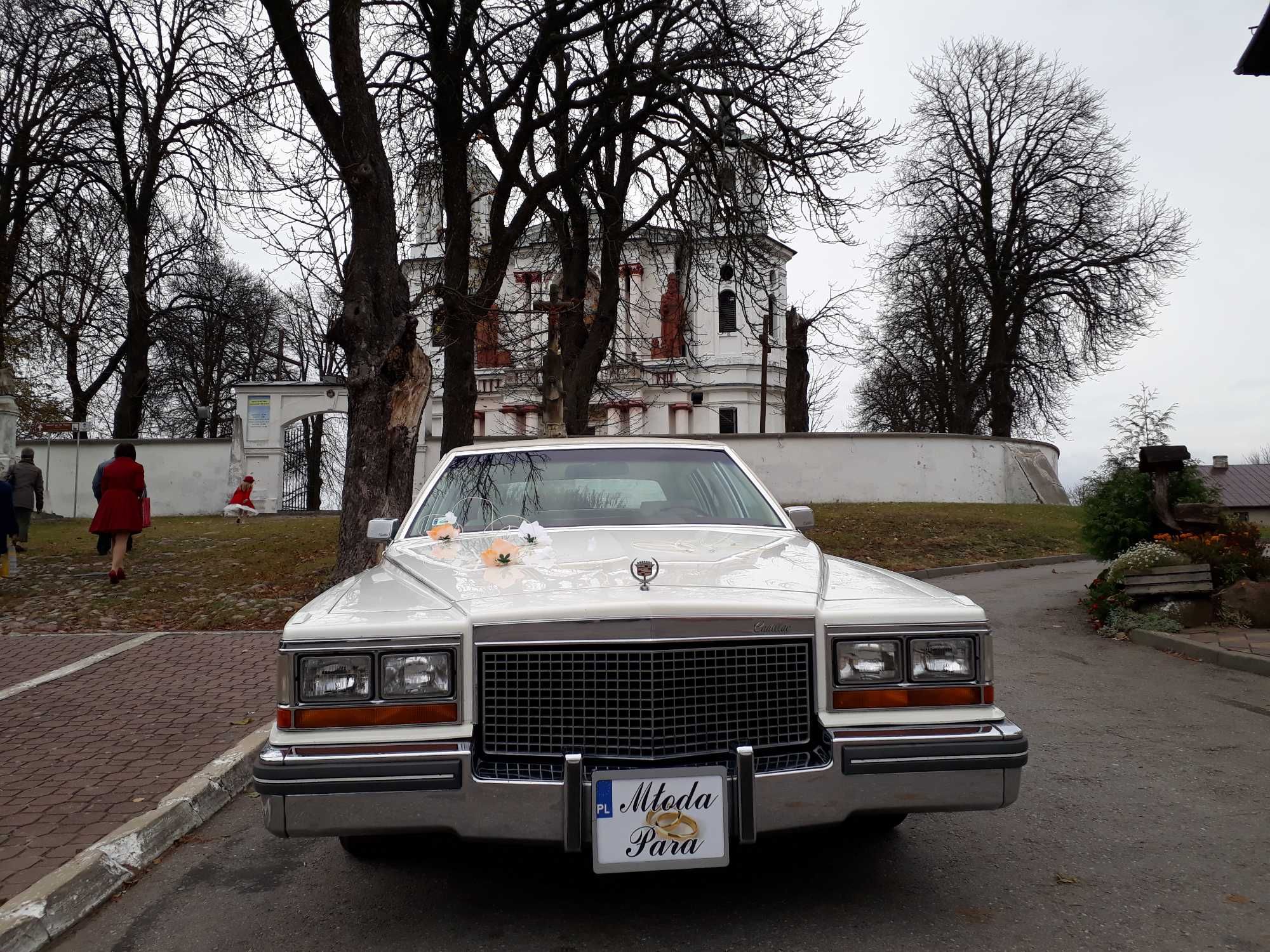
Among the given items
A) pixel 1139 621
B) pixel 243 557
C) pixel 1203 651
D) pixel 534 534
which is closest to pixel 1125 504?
A: pixel 1139 621

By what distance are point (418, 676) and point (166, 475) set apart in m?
27.5

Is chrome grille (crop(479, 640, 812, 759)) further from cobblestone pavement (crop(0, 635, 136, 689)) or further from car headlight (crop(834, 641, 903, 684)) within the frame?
cobblestone pavement (crop(0, 635, 136, 689))

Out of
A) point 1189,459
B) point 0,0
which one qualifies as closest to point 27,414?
point 0,0

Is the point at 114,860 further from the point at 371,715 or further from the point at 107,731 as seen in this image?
the point at 107,731

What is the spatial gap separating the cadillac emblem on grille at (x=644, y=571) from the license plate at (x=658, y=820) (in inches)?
22.8

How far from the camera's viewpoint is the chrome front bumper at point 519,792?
285 centimetres

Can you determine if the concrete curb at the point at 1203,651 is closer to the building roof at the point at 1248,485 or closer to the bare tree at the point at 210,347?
the bare tree at the point at 210,347

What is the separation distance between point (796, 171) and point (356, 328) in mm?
7041

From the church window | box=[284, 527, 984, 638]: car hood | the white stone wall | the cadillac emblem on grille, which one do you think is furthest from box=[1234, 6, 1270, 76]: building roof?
the church window

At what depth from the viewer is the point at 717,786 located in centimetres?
284

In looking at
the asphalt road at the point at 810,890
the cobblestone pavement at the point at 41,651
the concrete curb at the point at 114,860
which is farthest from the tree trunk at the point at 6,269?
the asphalt road at the point at 810,890

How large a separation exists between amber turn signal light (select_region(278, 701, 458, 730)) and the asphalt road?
26.4 inches

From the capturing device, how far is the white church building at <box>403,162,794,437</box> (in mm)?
17547

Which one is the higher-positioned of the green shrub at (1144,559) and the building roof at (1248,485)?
the building roof at (1248,485)
